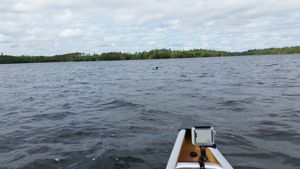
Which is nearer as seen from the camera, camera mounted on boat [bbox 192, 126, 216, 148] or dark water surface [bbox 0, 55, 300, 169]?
camera mounted on boat [bbox 192, 126, 216, 148]

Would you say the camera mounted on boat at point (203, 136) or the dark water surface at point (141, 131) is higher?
the camera mounted on boat at point (203, 136)

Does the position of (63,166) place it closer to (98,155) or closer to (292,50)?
(98,155)

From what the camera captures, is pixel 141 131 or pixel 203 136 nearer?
pixel 203 136

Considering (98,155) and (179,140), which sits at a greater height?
(179,140)

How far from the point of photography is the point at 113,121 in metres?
14.6

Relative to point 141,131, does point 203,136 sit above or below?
above

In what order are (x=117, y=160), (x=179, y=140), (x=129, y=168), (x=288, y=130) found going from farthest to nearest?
1. (x=288, y=130)
2. (x=117, y=160)
3. (x=129, y=168)
4. (x=179, y=140)

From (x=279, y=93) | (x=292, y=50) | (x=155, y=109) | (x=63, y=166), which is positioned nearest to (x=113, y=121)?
(x=155, y=109)

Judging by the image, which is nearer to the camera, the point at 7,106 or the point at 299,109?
the point at 299,109

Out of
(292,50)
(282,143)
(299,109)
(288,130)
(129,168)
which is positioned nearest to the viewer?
(129,168)

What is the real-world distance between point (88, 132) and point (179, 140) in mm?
5683

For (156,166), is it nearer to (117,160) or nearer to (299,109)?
(117,160)

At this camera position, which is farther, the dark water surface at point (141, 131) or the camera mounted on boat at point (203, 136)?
the dark water surface at point (141, 131)

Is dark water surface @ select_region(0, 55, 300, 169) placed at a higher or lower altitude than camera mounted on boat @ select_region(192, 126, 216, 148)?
lower
